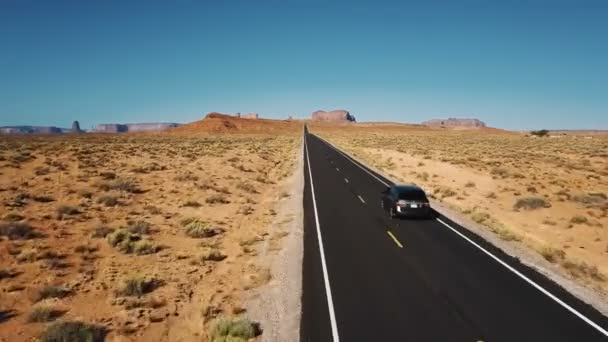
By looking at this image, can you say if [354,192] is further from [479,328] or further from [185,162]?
[185,162]

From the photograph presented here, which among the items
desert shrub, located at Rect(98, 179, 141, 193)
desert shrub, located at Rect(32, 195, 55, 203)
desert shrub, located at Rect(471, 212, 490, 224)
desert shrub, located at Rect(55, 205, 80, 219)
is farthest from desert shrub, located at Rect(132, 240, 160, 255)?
desert shrub, located at Rect(471, 212, 490, 224)

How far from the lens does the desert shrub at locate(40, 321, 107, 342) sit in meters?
9.77

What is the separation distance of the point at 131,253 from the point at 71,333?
270 inches

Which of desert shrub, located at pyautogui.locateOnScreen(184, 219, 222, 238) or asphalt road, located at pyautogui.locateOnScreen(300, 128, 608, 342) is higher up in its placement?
asphalt road, located at pyautogui.locateOnScreen(300, 128, 608, 342)

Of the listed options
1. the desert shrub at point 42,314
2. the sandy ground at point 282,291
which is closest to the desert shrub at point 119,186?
the sandy ground at point 282,291

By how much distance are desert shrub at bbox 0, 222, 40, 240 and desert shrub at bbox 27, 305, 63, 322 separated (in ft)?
24.6

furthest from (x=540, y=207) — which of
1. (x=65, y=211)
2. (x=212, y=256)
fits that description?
(x=65, y=211)

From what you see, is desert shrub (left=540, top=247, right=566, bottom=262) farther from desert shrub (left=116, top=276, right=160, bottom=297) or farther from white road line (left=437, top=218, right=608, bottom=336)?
desert shrub (left=116, top=276, right=160, bottom=297)

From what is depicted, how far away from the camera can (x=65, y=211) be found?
845 inches

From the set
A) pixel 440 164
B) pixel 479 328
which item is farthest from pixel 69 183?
pixel 440 164

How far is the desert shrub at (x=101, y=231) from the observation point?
727 inches

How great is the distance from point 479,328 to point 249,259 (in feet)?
28.8

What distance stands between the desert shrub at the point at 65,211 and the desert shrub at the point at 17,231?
273cm

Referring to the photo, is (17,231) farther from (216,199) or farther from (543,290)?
(543,290)
